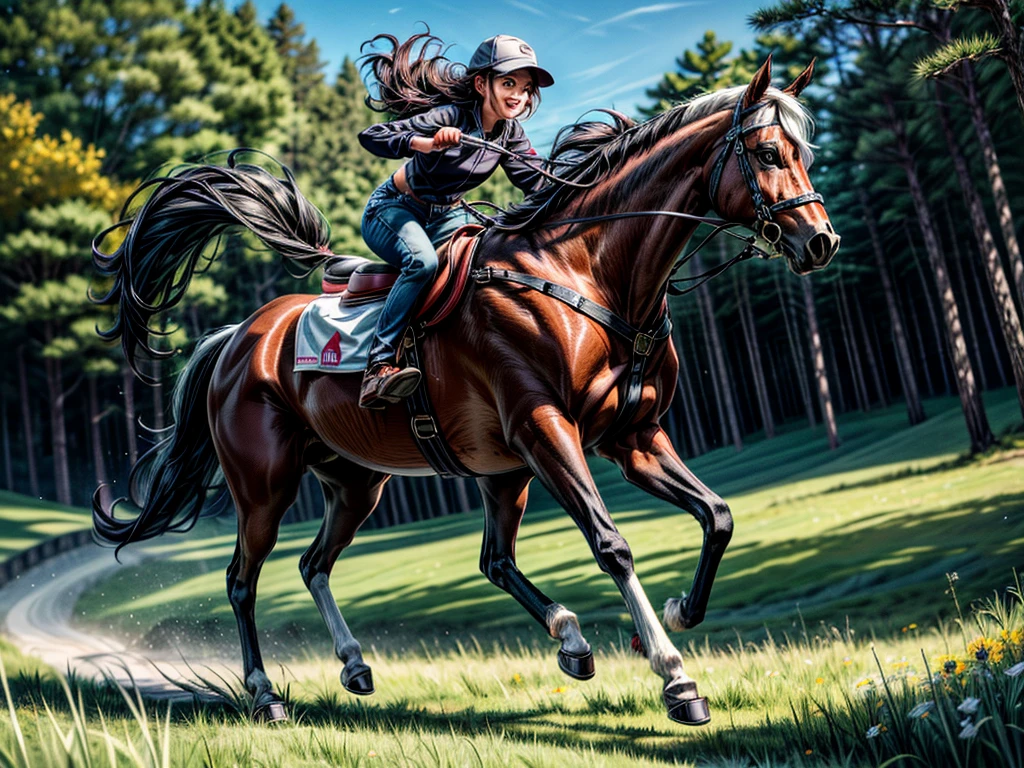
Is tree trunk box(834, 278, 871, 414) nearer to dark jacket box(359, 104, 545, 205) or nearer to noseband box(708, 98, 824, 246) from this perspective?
dark jacket box(359, 104, 545, 205)

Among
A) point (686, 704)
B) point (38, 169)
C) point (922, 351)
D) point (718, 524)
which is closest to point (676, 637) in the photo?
point (922, 351)

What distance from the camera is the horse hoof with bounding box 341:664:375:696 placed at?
4516mm

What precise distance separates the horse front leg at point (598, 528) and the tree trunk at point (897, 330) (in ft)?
23.4

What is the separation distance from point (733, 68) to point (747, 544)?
18.5 ft

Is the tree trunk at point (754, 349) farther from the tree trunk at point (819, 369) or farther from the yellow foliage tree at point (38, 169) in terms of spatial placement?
the yellow foliage tree at point (38, 169)

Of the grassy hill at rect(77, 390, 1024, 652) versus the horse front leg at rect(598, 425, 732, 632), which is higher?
the horse front leg at rect(598, 425, 732, 632)

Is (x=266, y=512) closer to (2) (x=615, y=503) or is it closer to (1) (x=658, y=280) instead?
(1) (x=658, y=280)

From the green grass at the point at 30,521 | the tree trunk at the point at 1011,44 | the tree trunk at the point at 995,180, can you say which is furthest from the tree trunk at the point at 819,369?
the green grass at the point at 30,521

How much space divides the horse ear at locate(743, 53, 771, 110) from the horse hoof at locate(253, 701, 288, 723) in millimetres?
3448

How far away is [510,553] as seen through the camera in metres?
4.27

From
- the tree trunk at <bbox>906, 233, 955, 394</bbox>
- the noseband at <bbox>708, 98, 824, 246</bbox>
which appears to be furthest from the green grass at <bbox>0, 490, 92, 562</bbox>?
the noseband at <bbox>708, 98, 824, 246</bbox>

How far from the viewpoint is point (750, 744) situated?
3457mm

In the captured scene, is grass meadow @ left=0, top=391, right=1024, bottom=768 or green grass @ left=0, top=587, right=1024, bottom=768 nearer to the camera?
green grass @ left=0, top=587, right=1024, bottom=768

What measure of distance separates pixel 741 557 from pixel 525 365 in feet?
18.9
